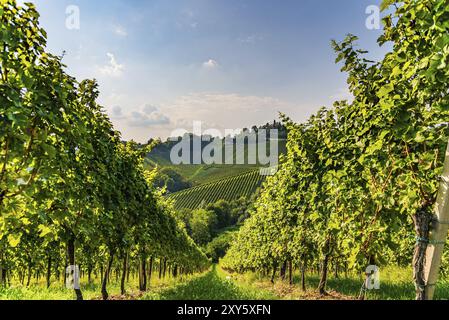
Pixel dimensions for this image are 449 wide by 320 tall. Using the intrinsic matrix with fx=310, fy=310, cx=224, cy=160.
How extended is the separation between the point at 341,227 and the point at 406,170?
150cm

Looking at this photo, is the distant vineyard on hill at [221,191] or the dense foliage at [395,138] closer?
the dense foliage at [395,138]

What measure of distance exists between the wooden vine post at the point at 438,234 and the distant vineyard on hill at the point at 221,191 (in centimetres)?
13963

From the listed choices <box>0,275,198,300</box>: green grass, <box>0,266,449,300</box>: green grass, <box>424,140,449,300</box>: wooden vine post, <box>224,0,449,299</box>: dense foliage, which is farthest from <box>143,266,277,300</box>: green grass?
<box>424,140,449,300</box>: wooden vine post

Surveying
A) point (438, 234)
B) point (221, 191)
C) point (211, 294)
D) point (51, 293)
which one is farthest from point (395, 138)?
point (221, 191)

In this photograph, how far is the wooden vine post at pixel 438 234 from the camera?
144 inches

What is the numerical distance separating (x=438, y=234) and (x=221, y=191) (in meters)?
153

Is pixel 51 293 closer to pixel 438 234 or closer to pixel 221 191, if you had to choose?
pixel 438 234

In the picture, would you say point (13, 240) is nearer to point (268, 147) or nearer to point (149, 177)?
point (149, 177)

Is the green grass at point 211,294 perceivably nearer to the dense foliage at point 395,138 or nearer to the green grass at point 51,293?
the green grass at point 51,293

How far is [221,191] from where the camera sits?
156375 mm

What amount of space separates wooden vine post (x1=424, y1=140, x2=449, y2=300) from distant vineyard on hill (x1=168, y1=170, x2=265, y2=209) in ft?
458

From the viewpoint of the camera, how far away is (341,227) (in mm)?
5457

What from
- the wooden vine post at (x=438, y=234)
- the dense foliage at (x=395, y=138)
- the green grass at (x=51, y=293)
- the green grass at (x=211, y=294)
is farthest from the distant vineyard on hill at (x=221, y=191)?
the wooden vine post at (x=438, y=234)

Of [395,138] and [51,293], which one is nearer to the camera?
[395,138]
